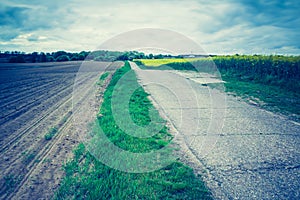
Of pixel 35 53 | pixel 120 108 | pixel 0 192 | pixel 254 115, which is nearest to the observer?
pixel 0 192

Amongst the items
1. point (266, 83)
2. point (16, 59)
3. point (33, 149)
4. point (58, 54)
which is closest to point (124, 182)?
point (33, 149)

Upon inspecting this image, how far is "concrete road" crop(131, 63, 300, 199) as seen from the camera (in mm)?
2744

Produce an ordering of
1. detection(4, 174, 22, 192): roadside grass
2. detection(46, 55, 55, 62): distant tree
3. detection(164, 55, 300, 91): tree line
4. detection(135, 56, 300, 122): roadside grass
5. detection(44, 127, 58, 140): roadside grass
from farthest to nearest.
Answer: detection(46, 55, 55, 62): distant tree → detection(164, 55, 300, 91): tree line → detection(135, 56, 300, 122): roadside grass → detection(44, 127, 58, 140): roadside grass → detection(4, 174, 22, 192): roadside grass

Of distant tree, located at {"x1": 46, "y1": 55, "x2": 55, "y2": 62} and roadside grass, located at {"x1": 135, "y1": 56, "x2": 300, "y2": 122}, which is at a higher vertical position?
distant tree, located at {"x1": 46, "y1": 55, "x2": 55, "y2": 62}

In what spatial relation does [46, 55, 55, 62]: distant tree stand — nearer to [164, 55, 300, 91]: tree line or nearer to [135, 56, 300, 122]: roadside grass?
[135, 56, 300, 122]: roadside grass

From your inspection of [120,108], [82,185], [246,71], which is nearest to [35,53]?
[246,71]

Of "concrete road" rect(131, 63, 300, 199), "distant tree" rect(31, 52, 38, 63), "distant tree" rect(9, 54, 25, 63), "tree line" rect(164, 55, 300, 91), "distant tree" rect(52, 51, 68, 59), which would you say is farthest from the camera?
"distant tree" rect(52, 51, 68, 59)

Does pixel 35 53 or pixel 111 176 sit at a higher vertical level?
pixel 35 53

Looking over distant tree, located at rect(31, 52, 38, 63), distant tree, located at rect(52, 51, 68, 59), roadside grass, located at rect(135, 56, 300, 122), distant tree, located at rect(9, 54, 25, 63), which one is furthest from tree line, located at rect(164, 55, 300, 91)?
distant tree, located at rect(52, 51, 68, 59)

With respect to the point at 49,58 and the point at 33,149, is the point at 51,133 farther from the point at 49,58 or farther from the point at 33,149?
the point at 49,58

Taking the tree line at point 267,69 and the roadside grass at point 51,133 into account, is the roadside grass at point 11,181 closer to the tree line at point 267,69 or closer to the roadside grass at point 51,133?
the roadside grass at point 51,133

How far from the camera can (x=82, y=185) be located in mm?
2826

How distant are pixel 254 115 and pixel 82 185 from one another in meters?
5.07

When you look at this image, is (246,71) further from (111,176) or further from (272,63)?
(111,176)
